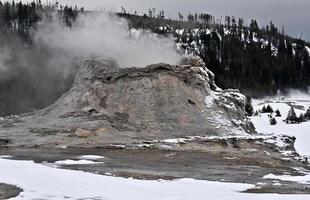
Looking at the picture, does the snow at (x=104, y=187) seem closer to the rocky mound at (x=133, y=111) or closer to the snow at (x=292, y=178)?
the snow at (x=292, y=178)

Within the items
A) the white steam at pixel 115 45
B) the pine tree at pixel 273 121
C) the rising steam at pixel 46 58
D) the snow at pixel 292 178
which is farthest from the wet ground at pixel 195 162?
the pine tree at pixel 273 121

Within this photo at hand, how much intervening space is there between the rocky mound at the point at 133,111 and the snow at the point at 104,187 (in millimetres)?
12645

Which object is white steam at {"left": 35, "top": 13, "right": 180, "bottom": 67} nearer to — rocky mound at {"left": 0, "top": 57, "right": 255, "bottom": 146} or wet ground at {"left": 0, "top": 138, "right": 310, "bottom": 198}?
rocky mound at {"left": 0, "top": 57, "right": 255, "bottom": 146}

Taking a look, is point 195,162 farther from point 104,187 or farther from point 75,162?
point 104,187

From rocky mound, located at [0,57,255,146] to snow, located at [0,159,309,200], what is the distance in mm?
12645

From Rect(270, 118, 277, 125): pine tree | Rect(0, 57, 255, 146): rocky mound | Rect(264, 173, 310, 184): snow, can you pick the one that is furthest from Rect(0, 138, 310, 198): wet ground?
Rect(270, 118, 277, 125): pine tree

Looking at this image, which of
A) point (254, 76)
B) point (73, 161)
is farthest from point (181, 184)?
point (254, 76)

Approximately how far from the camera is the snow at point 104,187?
16.9 metres

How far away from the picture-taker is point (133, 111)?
125 feet

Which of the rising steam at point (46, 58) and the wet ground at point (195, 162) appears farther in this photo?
the rising steam at point (46, 58)

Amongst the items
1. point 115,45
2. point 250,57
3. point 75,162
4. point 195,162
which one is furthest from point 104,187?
point 250,57

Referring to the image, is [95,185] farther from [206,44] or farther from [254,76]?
[206,44]

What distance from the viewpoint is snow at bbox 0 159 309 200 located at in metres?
16.9

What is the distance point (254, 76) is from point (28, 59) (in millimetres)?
49914
